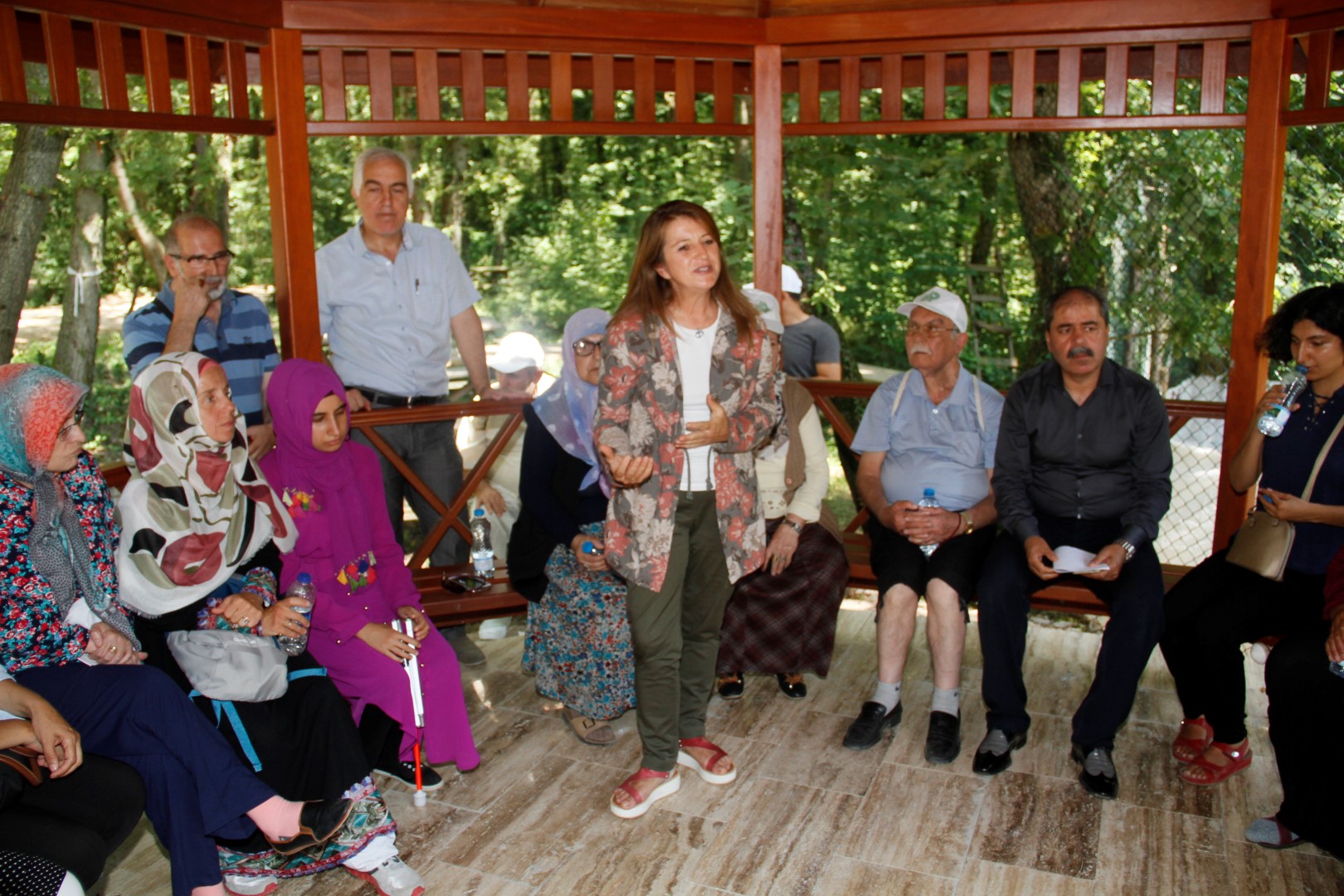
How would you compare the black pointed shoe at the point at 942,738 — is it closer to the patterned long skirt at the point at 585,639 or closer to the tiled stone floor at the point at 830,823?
the tiled stone floor at the point at 830,823

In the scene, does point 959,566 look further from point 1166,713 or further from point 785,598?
point 1166,713

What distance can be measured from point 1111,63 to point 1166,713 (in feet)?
7.60

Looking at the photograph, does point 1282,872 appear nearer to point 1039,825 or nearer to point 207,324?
point 1039,825

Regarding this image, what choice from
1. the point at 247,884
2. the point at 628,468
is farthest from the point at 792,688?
the point at 247,884

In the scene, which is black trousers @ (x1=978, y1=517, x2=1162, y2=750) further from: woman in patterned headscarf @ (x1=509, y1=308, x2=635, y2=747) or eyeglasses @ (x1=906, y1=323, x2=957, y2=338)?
woman in patterned headscarf @ (x1=509, y1=308, x2=635, y2=747)

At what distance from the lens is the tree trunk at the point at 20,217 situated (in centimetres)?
701

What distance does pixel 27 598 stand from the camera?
256 cm

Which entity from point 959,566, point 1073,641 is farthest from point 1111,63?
point 1073,641

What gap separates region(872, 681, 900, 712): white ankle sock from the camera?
12.1 ft

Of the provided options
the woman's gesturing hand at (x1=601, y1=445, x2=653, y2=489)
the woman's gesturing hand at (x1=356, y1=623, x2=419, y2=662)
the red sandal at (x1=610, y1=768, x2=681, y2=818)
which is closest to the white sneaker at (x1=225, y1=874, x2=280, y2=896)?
the woman's gesturing hand at (x1=356, y1=623, x2=419, y2=662)

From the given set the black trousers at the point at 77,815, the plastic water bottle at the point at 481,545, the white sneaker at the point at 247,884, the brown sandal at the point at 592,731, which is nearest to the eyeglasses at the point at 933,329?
the brown sandal at the point at 592,731

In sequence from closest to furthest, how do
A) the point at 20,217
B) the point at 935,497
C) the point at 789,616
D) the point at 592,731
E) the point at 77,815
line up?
1. the point at 77,815
2. the point at 592,731
3. the point at 935,497
4. the point at 789,616
5. the point at 20,217

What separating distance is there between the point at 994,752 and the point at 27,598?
270 cm

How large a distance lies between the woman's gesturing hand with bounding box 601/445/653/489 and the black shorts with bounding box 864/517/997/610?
115 cm
